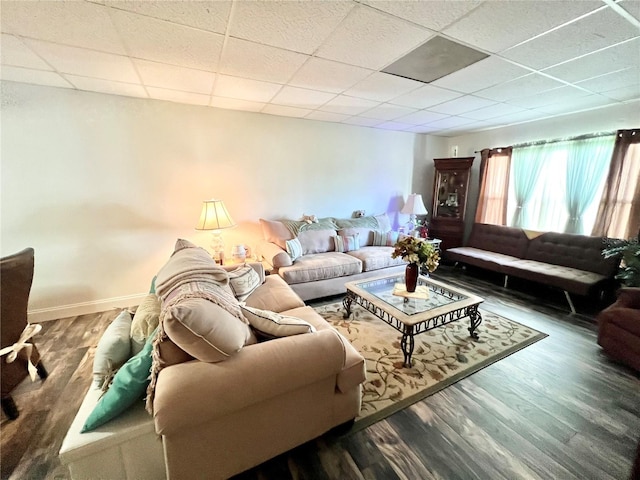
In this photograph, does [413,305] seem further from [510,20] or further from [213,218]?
[213,218]

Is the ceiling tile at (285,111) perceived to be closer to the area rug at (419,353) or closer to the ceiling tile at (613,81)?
the area rug at (419,353)

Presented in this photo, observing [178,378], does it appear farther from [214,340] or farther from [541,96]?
[541,96]

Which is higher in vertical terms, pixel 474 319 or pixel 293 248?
pixel 293 248

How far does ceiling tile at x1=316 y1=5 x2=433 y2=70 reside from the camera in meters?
1.48

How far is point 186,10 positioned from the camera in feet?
4.57

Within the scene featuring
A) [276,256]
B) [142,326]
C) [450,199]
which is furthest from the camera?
[450,199]

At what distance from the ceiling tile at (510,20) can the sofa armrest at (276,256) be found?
7.84 feet

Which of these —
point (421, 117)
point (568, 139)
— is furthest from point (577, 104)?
point (421, 117)

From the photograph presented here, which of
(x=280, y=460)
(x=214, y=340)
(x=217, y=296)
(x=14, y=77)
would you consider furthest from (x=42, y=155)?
(x=280, y=460)

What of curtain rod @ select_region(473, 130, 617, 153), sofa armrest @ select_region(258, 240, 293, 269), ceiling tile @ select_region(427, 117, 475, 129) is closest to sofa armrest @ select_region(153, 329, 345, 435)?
sofa armrest @ select_region(258, 240, 293, 269)

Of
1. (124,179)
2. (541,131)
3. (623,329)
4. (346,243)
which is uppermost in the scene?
(541,131)

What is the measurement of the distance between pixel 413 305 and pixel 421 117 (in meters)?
2.76

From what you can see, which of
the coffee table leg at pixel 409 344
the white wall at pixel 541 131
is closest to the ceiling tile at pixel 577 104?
the white wall at pixel 541 131

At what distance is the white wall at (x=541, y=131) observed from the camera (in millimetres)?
2965
